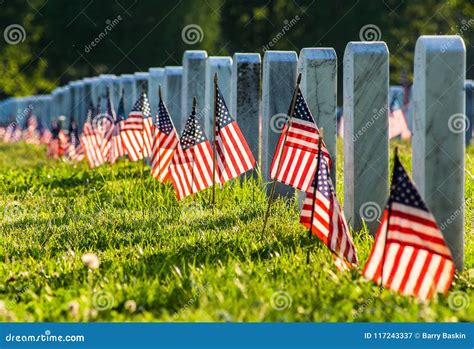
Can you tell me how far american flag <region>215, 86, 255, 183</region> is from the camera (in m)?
9.27

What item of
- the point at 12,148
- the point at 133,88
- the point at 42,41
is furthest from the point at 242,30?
the point at 133,88

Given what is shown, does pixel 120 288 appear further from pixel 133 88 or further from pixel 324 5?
pixel 324 5

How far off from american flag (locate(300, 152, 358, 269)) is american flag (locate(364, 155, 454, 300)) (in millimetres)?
521

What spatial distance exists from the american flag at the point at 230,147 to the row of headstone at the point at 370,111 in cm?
70

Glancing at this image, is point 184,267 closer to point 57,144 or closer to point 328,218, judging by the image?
point 328,218

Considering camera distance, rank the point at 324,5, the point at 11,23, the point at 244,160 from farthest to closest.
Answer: the point at 11,23 → the point at 324,5 → the point at 244,160

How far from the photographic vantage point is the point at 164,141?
36.8 feet

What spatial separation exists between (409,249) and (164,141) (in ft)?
18.0

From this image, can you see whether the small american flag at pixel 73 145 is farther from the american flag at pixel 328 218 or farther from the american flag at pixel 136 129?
the american flag at pixel 328 218

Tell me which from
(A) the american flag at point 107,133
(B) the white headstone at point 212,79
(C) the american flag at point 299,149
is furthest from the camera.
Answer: (A) the american flag at point 107,133

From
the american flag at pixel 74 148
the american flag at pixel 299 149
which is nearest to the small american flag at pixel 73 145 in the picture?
the american flag at pixel 74 148

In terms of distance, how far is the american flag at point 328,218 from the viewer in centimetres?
670

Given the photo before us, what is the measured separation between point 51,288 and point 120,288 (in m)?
0.63

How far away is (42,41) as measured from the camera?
55125 mm
